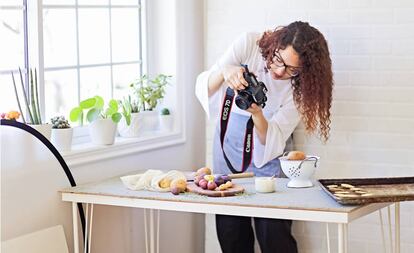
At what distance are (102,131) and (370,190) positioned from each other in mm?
1239

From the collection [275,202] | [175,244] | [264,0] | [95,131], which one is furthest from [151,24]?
[275,202]

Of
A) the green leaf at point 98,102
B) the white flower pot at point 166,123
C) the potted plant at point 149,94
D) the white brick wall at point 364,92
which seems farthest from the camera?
the white flower pot at point 166,123

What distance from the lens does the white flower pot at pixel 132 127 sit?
13.0 feet

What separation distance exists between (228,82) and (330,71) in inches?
20.3

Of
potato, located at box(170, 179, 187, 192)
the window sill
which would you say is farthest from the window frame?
potato, located at box(170, 179, 187, 192)

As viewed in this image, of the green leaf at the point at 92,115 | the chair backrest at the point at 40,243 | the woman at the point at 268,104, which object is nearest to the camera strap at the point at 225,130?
the woman at the point at 268,104

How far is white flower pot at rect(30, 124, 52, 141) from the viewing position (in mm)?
3326

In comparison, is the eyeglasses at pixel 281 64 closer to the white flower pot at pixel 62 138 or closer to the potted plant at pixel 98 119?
the potted plant at pixel 98 119

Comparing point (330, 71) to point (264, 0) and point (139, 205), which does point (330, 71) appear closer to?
point (264, 0)

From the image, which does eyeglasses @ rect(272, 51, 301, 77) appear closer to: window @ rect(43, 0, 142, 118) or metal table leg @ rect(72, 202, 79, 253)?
window @ rect(43, 0, 142, 118)

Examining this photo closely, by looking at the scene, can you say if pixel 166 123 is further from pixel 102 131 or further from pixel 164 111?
pixel 102 131

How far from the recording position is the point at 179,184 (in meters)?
3.32

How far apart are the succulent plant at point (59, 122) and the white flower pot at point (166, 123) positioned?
82cm

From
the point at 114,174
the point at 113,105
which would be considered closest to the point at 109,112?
the point at 113,105
